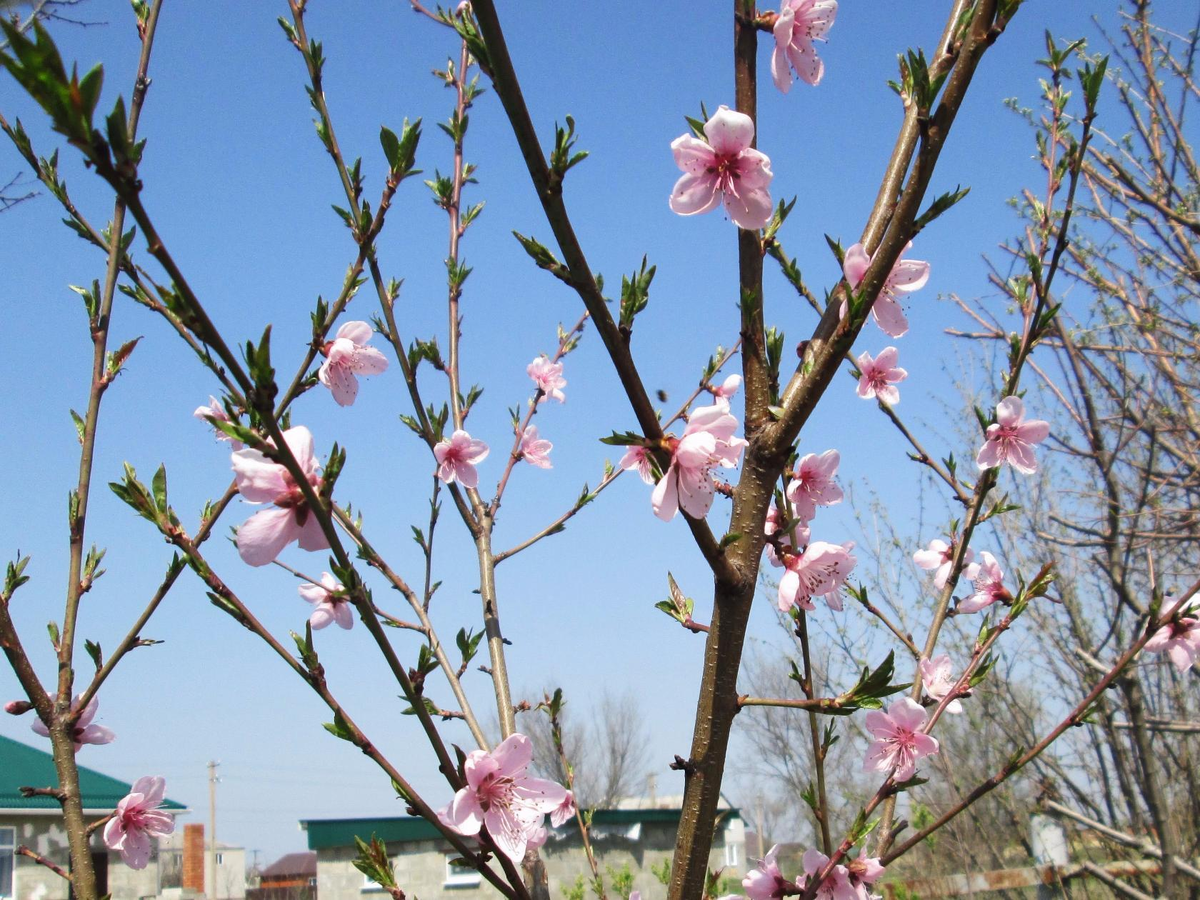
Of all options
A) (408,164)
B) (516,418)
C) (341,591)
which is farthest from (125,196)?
(516,418)

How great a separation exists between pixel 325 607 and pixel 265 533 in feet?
4.20

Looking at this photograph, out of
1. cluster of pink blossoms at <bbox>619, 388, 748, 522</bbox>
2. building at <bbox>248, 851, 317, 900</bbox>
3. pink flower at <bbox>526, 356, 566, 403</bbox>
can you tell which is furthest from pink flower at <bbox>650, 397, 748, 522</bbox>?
building at <bbox>248, 851, 317, 900</bbox>

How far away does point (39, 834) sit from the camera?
14.4 metres

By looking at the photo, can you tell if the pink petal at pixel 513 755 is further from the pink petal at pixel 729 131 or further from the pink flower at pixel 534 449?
the pink flower at pixel 534 449

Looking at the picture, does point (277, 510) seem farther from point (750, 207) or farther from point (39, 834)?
point (39, 834)

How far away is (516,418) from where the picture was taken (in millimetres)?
3787

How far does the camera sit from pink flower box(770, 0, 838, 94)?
5.40 feet

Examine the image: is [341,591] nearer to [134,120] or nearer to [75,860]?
[75,860]

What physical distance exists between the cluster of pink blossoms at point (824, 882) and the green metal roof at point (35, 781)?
14673 millimetres

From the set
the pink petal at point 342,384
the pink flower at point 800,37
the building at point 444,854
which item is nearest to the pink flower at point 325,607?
the pink petal at point 342,384

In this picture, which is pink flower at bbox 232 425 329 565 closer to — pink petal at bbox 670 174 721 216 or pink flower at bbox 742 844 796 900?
pink petal at bbox 670 174 721 216

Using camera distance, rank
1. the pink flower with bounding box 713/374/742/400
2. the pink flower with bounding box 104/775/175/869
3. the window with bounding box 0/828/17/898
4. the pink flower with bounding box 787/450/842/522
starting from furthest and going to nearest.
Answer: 1. the window with bounding box 0/828/17/898
2. the pink flower with bounding box 713/374/742/400
3. the pink flower with bounding box 104/775/175/869
4. the pink flower with bounding box 787/450/842/522

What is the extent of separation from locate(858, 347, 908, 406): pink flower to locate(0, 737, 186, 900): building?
13224mm

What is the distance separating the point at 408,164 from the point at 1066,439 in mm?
4791
